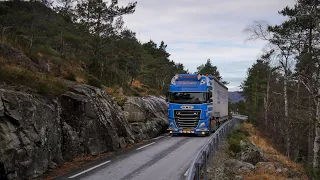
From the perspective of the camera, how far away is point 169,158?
514 inches

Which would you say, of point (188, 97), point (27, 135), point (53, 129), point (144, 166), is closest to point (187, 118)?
point (188, 97)

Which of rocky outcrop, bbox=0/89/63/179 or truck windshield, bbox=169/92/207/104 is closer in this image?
rocky outcrop, bbox=0/89/63/179

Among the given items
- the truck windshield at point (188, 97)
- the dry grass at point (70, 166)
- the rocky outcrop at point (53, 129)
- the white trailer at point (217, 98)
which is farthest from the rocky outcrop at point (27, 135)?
the white trailer at point (217, 98)

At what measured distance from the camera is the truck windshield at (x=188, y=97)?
21203 mm

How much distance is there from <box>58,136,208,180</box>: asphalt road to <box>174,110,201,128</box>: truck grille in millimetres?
5534

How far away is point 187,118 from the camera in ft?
69.4

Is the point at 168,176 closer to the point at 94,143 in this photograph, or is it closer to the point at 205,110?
the point at 94,143

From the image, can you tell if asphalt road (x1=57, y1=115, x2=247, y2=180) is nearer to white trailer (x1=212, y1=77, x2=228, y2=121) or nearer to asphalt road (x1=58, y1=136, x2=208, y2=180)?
asphalt road (x1=58, y1=136, x2=208, y2=180)

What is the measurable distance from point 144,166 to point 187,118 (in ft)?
Result: 33.7

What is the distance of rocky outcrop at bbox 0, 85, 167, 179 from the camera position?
8.62 meters

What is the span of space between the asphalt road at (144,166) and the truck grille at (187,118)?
18.2 feet

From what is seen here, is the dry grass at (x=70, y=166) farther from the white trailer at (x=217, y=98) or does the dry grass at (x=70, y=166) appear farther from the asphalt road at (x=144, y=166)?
the white trailer at (x=217, y=98)

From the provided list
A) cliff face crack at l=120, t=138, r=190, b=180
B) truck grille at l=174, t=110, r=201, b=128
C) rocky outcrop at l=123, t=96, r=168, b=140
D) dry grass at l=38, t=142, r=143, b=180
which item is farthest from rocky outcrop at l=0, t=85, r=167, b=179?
truck grille at l=174, t=110, r=201, b=128

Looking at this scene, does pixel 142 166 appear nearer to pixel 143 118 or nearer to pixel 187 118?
pixel 187 118
